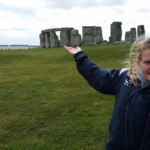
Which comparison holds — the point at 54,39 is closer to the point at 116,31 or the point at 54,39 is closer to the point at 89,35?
the point at 89,35

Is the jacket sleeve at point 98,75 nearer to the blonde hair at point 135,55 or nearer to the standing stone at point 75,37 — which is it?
the blonde hair at point 135,55

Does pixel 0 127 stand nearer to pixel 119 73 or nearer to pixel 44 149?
pixel 44 149

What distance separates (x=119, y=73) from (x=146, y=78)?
0.33 m

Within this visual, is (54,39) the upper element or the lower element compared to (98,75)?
upper

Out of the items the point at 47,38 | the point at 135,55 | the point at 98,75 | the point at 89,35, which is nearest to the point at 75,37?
the point at 89,35

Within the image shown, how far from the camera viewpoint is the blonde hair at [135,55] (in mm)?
2307

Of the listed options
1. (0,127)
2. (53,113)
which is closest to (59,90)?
(53,113)

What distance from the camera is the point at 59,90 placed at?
31.3ft

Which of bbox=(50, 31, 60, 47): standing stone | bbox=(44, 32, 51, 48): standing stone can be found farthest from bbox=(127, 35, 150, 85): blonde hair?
bbox=(44, 32, 51, 48): standing stone

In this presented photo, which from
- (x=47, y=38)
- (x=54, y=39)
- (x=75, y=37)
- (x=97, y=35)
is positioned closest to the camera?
(x=97, y=35)

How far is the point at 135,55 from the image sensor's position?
247cm

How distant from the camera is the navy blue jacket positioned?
7.38 feet

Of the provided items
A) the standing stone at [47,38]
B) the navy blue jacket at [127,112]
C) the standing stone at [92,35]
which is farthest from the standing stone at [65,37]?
the navy blue jacket at [127,112]

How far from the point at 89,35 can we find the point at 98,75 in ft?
108
